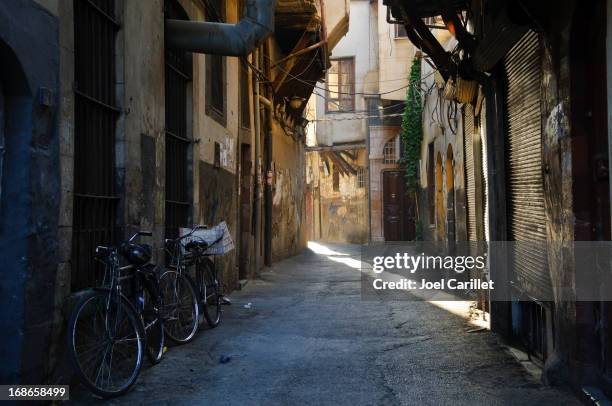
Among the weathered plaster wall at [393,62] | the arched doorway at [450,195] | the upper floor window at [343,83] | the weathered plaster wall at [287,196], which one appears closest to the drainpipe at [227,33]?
the arched doorway at [450,195]

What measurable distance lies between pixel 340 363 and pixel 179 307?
1979mm

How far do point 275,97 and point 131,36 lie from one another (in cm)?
1055

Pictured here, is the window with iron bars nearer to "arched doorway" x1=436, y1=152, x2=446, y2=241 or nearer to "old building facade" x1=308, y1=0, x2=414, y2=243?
"arched doorway" x1=436, y1=152, x2=446, y2=241

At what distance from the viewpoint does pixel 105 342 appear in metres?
4.79

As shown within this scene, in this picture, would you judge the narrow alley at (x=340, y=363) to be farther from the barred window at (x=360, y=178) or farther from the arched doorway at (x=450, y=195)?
the barred window at (x=360, y=178)

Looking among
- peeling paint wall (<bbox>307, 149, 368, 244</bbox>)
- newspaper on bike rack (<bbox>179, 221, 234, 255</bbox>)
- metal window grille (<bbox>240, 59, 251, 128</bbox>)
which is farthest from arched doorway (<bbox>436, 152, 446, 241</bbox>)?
peeling paint wall (<bbox>307, 149, 368, 244</bbox>)

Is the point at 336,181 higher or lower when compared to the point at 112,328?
higher

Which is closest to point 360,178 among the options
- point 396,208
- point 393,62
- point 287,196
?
point 396,208

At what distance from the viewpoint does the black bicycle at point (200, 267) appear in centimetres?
720

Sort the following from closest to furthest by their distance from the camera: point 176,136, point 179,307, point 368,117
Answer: point 179,307, point 176,136, point 368,117

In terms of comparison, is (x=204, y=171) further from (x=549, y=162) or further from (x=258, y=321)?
(x=549, y=162)

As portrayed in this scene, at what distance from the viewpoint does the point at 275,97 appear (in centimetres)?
1670

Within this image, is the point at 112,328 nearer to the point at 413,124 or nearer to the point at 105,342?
the point at 105,342

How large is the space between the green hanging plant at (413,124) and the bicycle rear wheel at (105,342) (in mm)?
13624
